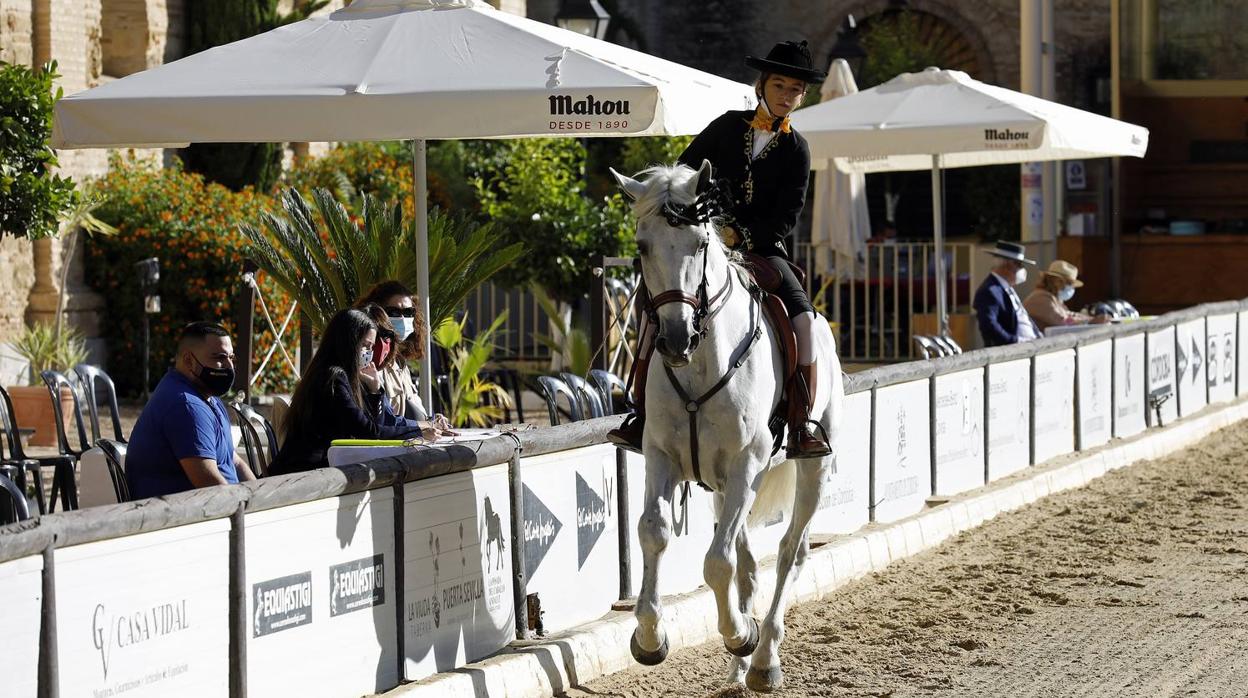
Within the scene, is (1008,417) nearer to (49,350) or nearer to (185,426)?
(185,426)

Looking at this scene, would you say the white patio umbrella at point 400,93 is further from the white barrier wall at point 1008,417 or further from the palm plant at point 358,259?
the white barrier wall at point 1008,417

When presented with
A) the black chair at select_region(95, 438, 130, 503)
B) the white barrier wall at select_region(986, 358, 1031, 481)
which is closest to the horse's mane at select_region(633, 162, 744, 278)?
the black chair at select_region(95, 438, 130, 503)

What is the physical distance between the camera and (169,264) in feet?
59.9

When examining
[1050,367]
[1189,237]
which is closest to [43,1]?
[1050,367]

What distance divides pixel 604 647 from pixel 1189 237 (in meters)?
21.8

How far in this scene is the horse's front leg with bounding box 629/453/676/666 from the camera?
7059 mm

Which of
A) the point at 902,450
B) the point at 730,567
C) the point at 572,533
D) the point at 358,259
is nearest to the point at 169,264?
the point at 358,259

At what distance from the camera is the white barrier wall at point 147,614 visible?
16.8ft

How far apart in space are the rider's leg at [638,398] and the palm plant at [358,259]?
324cm

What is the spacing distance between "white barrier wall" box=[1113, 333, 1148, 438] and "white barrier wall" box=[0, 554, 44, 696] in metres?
12.3

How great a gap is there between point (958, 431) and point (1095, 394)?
3257 mm

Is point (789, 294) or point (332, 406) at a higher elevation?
point (789, 294)

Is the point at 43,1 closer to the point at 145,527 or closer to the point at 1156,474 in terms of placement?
the point at 1156,474

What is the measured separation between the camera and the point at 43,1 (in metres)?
17.6
